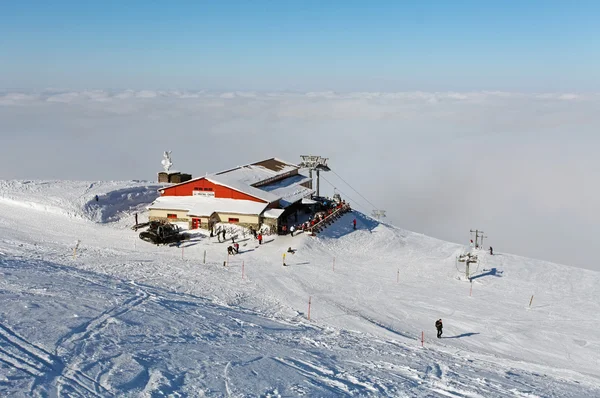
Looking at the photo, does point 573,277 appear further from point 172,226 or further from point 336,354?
point 172,226

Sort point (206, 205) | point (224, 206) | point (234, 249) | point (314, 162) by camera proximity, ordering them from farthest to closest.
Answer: point (314, 162) < point (206, 205) < point (224, 206) < point (234, 249)

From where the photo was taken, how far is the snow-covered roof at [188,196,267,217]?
1515 inches

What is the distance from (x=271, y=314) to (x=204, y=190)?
19.4 metres

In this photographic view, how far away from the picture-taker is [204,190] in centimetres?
4134

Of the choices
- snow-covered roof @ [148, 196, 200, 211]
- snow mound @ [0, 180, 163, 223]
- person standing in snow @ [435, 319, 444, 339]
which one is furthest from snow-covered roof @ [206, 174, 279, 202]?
person standing in snow @ [435, 319, 444, 339]

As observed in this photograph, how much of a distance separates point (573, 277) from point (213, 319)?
25.7 m

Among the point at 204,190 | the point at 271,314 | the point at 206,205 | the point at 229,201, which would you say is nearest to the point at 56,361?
the point at 271,314

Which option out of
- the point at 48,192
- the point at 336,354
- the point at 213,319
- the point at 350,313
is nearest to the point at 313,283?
the point at 350,313

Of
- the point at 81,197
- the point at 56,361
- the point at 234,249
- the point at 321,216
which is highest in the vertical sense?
the point at 81,197

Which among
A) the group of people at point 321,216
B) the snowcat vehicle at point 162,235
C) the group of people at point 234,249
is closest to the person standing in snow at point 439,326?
the group of people at point 234,249

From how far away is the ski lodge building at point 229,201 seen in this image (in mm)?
38438

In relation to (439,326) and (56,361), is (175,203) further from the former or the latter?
(56,361)

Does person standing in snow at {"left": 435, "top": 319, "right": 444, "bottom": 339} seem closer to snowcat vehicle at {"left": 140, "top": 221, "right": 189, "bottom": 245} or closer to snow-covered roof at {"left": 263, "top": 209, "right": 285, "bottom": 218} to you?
snow-covered roof at {"left": 263, "top": 209, "right": 285, "bottom": 218}

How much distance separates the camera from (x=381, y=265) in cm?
3531
